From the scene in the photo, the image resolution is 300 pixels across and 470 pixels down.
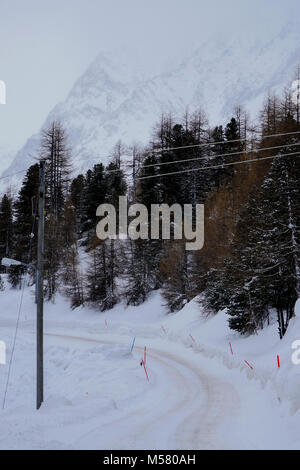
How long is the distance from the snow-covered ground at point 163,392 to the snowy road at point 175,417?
3 cm

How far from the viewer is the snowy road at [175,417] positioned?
9211mm

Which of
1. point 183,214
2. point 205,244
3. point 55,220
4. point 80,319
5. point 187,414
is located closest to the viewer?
point 187,414

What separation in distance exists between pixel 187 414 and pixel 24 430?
15.0 ft

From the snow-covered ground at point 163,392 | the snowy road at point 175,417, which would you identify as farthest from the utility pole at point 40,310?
the snowy road at point 175,417

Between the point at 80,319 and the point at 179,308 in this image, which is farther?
the point at 80,319

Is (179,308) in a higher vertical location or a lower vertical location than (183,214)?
lower

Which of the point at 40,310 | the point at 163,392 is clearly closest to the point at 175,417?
the point at 163,392

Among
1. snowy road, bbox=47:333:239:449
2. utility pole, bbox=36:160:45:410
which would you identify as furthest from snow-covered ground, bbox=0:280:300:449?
utility pole, bbox=36:160:45:410

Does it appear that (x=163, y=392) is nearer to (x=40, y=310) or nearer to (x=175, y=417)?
(x=175, y=417)

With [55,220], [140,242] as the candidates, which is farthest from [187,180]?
[55,220]
